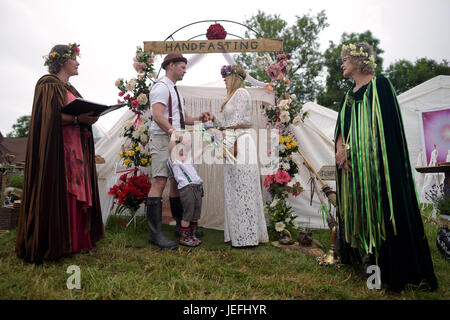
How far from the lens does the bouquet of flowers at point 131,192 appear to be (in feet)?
12.6

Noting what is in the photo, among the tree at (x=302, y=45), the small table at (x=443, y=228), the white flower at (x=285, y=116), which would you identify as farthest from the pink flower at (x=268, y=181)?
the tree at (x=302, y=45)

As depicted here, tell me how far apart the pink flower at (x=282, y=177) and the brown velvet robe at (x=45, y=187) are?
250cm

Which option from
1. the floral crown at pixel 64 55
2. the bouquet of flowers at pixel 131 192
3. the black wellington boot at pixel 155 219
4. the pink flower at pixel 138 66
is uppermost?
the pink flower at pixel 138 66

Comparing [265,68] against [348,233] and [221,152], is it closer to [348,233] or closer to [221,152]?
[221,152]

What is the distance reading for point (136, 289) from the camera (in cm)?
188

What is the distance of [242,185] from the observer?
330 centimetres

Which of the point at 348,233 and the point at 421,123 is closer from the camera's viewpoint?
the point at 348,233

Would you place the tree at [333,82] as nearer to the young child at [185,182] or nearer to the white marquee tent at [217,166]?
the white marquee tent at [217,166]

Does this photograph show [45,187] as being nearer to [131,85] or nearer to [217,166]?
[131,85]

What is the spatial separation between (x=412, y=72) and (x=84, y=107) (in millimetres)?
29655

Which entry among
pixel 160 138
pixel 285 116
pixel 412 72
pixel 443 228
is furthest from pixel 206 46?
pixel 412 72

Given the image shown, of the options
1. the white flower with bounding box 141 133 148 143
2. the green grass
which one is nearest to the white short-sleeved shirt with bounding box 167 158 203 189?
the green grass

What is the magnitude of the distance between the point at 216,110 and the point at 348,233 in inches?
122

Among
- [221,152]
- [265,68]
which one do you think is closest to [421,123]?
[265,68]
